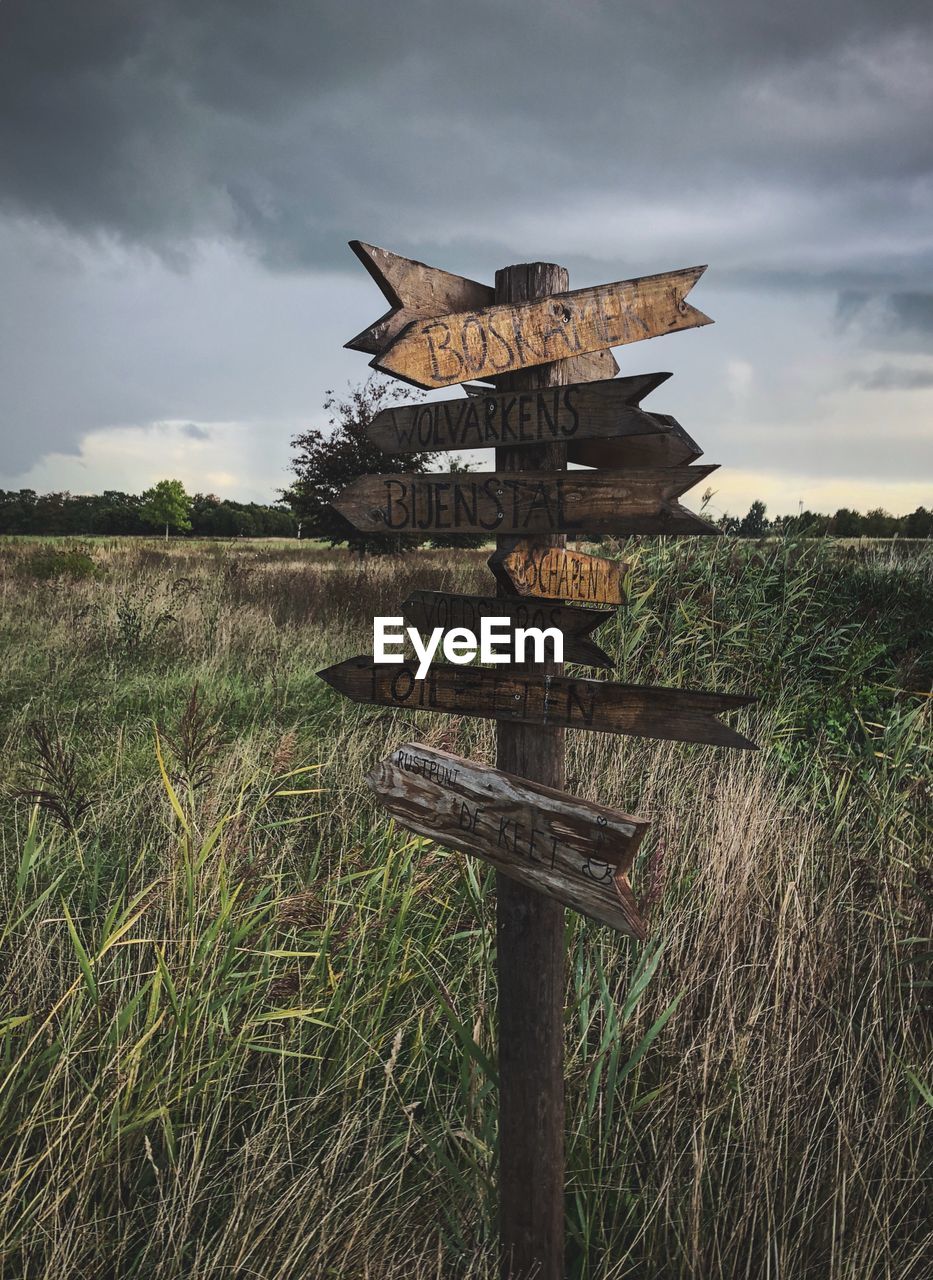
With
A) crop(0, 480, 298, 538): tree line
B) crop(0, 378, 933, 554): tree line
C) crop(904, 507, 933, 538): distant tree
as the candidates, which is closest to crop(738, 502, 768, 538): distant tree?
crop(0, 378, 933, 554): tree line

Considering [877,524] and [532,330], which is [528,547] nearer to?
[532,330]

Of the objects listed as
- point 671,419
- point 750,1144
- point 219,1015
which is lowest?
point 750,1144

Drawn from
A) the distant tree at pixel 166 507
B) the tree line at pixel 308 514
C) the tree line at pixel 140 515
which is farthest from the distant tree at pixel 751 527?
the distant tree at pixel 166 507

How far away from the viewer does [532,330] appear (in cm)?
183

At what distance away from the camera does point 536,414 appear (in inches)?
70.6

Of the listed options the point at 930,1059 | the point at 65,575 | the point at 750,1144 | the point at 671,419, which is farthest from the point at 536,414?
the point at 65,575

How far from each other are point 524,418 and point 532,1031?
1425 mm

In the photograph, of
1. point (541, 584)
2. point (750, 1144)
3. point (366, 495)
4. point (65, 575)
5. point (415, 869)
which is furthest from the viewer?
point (65, 575)

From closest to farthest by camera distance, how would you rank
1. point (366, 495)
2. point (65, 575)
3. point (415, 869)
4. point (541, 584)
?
point (541, 584), point (366, 495), point (415, 869), point (65, 575)

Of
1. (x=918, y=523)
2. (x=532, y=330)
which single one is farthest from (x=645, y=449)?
(x=918, y=523)

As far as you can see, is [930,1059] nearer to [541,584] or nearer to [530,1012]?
[530,1012]

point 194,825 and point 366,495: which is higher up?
point 366,495

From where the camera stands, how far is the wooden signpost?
1.72m

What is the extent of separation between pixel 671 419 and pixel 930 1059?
210 centimetres
